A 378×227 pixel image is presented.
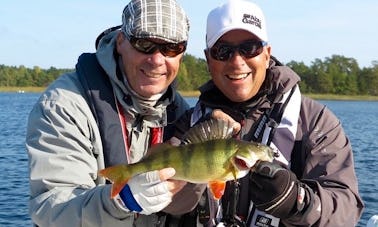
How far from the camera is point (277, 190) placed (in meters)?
3.69

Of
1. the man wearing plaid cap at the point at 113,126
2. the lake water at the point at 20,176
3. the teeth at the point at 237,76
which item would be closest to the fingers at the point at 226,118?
the teeth at the point at 237,76

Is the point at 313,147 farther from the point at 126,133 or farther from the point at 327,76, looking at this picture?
the point at 327,76

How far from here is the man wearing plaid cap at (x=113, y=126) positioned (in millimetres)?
3779

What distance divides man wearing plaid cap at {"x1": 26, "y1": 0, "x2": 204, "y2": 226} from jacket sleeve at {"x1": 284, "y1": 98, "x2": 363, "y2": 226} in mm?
900

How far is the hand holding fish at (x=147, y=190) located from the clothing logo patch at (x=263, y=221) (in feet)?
3.13

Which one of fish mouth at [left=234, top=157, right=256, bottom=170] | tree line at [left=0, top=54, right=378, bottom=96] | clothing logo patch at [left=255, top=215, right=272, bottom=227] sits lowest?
tree line at [left=0, top=54, right=378, bottom=96]

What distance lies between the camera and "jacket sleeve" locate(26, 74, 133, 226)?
3795 mm

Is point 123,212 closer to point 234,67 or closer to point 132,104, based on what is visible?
point 132,104

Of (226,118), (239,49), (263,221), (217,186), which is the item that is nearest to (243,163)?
(217,186)

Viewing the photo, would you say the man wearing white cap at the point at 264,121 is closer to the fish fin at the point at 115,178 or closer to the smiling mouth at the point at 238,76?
the smiling mouth at the point at 238,76

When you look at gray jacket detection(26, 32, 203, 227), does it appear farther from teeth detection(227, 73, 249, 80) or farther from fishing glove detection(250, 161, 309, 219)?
teeth detection(227, 73, 249, 80)

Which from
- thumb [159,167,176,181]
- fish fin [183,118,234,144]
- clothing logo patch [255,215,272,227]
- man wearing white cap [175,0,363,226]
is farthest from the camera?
clothing logo patch [255,215,272,227]

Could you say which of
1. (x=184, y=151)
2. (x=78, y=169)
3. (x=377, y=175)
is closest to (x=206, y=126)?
(x=184, y=151)

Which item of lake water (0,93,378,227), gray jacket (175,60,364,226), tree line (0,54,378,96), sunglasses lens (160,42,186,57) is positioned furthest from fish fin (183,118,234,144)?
tree line (0,54,378,96)
